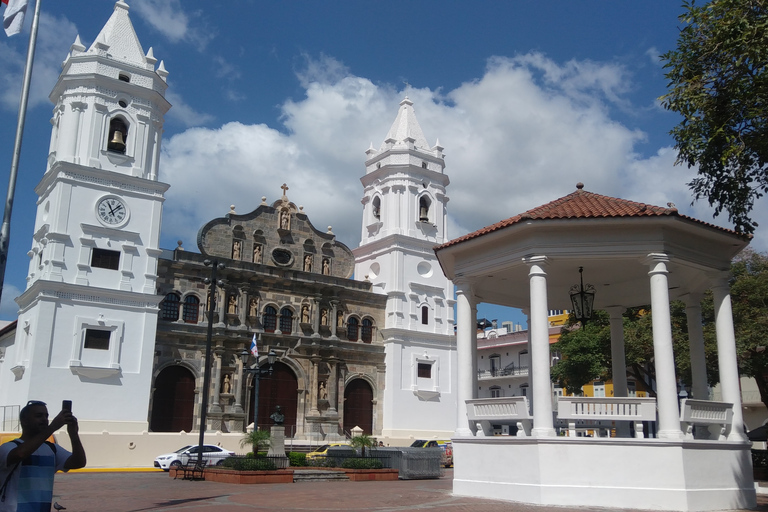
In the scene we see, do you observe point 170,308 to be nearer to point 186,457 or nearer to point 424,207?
point 186,457

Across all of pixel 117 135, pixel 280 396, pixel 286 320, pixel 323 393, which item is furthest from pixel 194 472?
pixel 117 135

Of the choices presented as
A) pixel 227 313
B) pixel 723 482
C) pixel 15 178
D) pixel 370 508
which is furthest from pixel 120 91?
pixel 723 482

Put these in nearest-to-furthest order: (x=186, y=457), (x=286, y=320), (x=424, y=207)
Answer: (x=186, y=457)
(x=286, y=320)
(x=424, y=207)

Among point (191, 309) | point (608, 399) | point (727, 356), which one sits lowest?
point (608, 399)

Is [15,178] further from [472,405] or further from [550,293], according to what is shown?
[550,293]

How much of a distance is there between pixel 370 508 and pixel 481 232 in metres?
6.60

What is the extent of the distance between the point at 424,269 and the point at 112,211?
19507 millimetres

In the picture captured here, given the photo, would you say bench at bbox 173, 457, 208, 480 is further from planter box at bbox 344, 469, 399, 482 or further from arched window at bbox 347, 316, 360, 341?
arched window at bbox 347, 316, 360, 341

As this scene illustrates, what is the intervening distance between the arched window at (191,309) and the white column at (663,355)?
92.1 ft

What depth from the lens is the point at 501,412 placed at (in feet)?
50.5

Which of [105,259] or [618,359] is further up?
[105,259]

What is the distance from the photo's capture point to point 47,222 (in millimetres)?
34344

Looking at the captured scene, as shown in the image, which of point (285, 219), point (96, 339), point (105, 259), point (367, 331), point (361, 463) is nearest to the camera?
point (361, 463)

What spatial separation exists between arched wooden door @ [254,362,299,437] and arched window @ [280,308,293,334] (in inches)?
80.7
